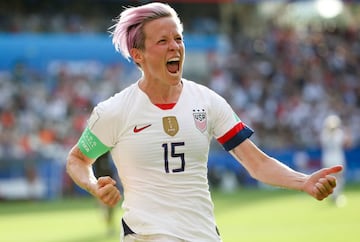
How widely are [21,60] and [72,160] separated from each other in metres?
22.8

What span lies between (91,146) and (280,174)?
129 centimetres

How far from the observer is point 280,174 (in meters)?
6.69

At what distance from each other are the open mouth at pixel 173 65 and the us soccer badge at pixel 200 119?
0.31 meters

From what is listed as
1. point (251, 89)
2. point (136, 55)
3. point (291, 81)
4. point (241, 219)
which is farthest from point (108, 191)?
→ point (291, 81)

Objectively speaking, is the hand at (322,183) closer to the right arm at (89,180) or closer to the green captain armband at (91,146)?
the right arm at (89,180)

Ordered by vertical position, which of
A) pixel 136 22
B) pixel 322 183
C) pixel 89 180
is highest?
pixel 136 22

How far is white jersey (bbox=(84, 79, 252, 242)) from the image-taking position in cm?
642

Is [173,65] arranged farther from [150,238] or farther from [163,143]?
[150,238]

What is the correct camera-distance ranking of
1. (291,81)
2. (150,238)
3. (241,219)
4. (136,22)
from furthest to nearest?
(291,81)
(241,219)
(136,22)
(150,238)

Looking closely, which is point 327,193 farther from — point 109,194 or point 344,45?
point 344,45

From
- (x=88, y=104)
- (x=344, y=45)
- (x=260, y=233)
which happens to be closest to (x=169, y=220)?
(x=260, y=233)

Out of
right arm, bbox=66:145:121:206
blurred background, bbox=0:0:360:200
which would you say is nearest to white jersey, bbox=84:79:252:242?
right arm, bbox=66:145:121:206

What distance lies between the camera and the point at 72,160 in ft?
22.2

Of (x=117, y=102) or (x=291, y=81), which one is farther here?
(x=291, y=81)
